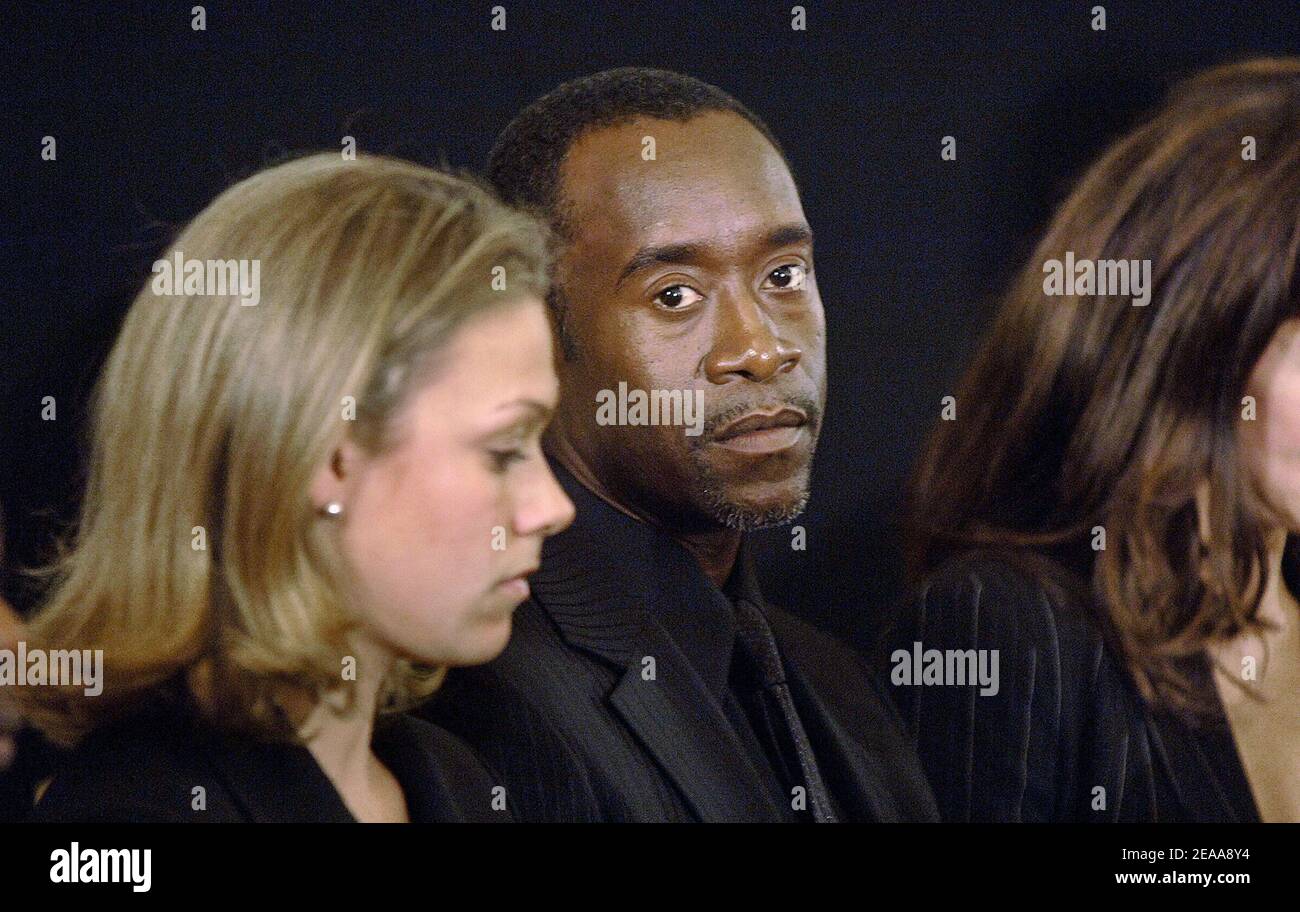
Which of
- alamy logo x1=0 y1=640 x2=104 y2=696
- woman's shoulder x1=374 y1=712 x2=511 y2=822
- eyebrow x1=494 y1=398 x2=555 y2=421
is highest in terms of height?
eyebrow x1=494 y1=398 x2=555 y2=421

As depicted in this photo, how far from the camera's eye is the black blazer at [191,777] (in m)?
3.06

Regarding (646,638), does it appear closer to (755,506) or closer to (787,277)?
(755,506)

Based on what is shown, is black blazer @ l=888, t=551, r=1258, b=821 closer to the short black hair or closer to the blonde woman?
the blonde woman

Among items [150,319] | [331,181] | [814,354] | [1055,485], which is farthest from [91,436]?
[1055,485]

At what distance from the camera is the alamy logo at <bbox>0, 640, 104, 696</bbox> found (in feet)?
10.6

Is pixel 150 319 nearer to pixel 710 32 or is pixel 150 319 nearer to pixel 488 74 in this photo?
pixel 488 74

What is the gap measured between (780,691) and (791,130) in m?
1.17

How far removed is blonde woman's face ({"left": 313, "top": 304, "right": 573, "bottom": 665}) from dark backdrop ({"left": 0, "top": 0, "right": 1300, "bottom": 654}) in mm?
540

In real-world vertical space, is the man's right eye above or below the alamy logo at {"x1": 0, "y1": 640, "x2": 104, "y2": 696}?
Result: above

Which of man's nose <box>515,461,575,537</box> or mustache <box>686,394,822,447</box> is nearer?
man's nose <box>515,461,575,537</box>

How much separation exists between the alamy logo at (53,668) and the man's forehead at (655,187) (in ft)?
4.29

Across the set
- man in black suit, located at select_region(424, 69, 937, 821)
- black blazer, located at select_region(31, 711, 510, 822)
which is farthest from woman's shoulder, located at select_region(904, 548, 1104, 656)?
black blazer, located at select_region(31, 711, 510, 822)

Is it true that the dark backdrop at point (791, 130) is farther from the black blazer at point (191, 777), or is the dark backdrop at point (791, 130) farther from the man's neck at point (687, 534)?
the black blazer at point (191, 777)
